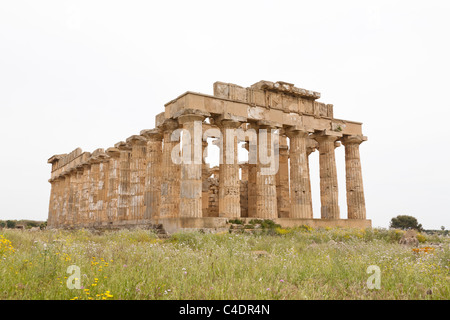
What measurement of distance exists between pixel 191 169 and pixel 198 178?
0.56m

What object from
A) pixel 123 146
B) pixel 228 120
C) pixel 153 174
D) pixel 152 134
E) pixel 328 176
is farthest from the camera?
pixel 123 146

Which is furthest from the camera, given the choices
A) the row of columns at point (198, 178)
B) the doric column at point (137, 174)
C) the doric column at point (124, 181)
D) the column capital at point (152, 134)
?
the doric column at point (124, 181)

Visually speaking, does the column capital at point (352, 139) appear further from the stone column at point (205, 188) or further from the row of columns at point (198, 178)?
the stone column at point (205, 188)

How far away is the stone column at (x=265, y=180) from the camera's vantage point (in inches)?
794

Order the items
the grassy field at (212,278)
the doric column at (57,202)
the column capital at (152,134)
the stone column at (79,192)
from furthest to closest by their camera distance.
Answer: the doric column at (57,202), the stone column at (79,192), the column capital at (152,134), the grassy field at (212,278)

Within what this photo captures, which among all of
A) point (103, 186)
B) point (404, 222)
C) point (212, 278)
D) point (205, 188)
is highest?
point (103, 186)

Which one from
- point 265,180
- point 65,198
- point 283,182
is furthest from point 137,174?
point 65,198

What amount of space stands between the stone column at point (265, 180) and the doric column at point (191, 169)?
12.1 ft

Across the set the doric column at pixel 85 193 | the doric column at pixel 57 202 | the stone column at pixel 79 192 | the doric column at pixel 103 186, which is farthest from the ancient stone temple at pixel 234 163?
the doric column at pixel 57 202

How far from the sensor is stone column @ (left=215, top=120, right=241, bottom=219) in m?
19.0

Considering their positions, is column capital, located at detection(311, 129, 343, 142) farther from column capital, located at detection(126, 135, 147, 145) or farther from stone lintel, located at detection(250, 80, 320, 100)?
column capital, located at detection(126, 135, 147, 145)

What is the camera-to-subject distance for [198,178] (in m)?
18.3

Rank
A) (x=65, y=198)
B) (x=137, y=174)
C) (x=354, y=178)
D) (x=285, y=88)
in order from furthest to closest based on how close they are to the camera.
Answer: (x=65, y=198)
(x=137, y=174)
(x=354, y=178)
(x=285, y=88)

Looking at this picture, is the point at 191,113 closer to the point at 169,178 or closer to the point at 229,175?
the point at 229,175
